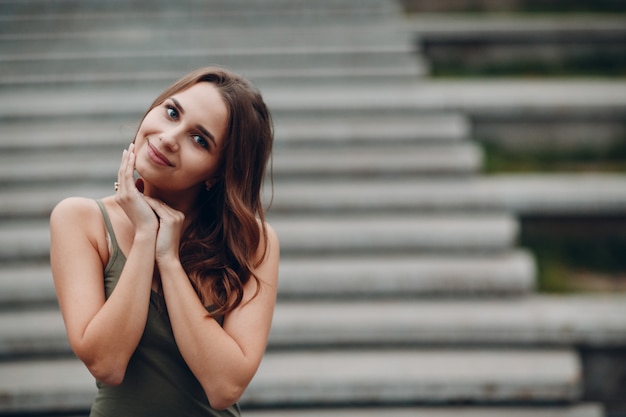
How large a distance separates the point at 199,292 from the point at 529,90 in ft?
10.7

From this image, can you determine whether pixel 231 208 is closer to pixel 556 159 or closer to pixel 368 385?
pixel 368 385

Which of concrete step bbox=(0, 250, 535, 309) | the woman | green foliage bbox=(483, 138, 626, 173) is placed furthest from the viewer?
green foliage bbox=(483, 138, 626, 173)

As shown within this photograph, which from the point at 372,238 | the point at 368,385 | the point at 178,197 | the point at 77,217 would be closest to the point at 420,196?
the point at 372,238

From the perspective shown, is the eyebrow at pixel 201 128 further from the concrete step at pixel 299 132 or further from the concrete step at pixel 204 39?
the concrete step at pixel 204 39

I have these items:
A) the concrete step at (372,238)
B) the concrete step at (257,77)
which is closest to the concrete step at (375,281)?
the concrete step at (372,238)

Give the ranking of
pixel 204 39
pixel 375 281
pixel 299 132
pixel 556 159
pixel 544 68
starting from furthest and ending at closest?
1. pixel 544 68
2. pixel 204 39
3. pixel 556 159
4. pixel 299 132
5. pixel 375 281

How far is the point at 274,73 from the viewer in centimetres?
412

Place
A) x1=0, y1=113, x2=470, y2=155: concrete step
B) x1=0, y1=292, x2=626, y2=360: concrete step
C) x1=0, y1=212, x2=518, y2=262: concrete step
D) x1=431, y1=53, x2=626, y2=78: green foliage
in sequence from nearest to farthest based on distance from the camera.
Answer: x1=0, y1=292, x2=626, y2=360: concrete step
x1=0, y1=212, x2=518, y2=262: concrete step
x1=0, y1=113, x2=470, y2=155: concrete step
x1=431, y1=53, x2=626, y2=78: green foliage

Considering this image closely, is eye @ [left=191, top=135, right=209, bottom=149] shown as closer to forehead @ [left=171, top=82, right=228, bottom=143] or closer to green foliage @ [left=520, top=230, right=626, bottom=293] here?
forehead @ [left=171, top=82, right=228, bottom=143]

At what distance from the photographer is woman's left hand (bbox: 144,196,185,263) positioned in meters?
1.34

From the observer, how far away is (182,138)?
1.34 meters

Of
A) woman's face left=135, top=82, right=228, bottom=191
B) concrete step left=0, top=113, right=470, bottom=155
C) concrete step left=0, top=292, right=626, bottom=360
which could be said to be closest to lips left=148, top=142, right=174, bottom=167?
woman's face left=135, top=82, right=228, bottom=191

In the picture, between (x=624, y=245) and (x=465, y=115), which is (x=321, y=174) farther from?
(x=624, y=245)

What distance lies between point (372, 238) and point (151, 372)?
197cm
